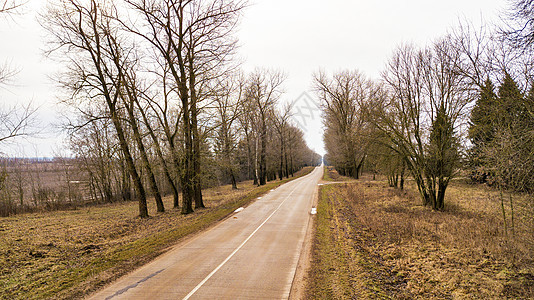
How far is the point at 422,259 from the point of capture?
834cm

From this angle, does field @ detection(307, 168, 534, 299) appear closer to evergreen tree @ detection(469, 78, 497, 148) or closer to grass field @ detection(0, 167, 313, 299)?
evergreen tree @ detection(469, 78, 497, 148)

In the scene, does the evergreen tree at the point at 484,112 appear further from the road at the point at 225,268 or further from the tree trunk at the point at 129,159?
the tree trunk at the point at 129,159

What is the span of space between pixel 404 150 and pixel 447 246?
10125 mm

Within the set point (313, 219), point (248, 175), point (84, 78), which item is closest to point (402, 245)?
point (313, 219)

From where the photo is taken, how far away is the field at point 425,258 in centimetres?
637

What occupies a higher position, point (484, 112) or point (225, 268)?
point (484, 112)

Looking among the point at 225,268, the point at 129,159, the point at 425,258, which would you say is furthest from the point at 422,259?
the point at 129,159

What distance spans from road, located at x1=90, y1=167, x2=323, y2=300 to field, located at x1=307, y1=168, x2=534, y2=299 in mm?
1014

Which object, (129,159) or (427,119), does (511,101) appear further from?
(129,159)

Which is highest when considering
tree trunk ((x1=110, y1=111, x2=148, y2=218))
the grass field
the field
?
tree trunk ((x1=110, y1=111, x2=148, y2=218))

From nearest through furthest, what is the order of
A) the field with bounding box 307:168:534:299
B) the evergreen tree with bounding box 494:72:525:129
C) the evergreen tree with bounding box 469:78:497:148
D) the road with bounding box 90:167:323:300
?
the field with bounding box 307:168:534:299 < the road with bounding box 90:167:323:300 < the evergreen tree with bounding box 494:72:525:129 < the evergreen tree with bounding box 469:78:497:148

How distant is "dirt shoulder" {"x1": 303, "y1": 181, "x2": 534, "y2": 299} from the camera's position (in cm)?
638

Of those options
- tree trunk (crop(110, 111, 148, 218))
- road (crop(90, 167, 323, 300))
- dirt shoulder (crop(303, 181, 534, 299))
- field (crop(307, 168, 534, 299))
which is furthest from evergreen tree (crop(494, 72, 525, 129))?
tree trunk (crop(110, 111, 148, 218))

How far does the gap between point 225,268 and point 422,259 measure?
20.8ft
